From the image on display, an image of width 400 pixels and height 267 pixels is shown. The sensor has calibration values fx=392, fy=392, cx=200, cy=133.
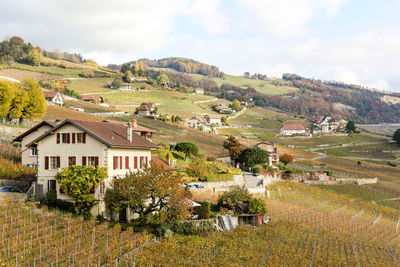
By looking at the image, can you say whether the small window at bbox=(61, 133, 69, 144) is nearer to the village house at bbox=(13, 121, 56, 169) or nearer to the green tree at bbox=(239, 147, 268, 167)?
the village house at bbox=(13, 121, 56, 169)

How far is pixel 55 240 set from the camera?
2961 cm

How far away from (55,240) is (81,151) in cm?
1352

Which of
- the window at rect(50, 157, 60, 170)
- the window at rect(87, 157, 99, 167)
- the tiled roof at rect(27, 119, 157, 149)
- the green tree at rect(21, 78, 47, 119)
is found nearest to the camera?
the tiled roof at rect(27, 119, 157, 149)

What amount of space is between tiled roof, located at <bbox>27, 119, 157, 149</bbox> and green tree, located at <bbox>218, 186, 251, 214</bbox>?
11013 millimetres

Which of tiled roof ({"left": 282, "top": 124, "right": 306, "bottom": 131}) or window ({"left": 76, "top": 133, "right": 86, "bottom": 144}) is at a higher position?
window ({"left": 76, "top": 133, "right": 86, "bottom": 144})

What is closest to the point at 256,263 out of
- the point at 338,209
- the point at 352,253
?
the point at 352,253

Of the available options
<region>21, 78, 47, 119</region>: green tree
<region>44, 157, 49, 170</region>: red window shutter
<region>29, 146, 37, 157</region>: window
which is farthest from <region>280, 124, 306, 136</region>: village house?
<region>44, 157, 49, 170</region>: red window shutter

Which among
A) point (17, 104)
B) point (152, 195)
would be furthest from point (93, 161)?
point (17, 104)

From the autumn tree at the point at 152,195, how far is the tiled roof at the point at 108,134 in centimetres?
514

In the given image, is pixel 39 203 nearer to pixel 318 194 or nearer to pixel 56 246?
pixel 56 246

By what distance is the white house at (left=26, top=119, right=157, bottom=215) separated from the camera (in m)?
40.5

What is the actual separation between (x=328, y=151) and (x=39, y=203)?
12880 centimetres

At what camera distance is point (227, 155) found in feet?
299

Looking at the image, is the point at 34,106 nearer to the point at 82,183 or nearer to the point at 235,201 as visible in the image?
the point at 82,183
